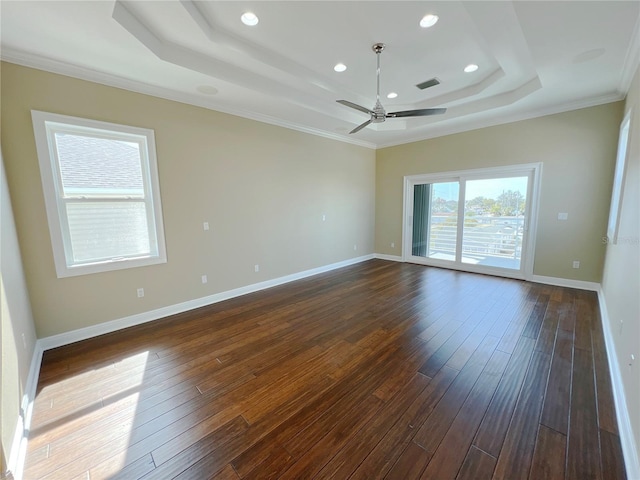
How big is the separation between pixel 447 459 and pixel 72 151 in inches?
167

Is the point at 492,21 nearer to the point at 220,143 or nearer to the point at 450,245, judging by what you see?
the point at 220,143

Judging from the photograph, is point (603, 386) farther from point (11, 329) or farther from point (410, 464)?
point (11, 329)

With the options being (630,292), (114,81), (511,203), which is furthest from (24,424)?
(511,203)

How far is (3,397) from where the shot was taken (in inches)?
55.2

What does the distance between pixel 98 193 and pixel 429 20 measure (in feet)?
12.6

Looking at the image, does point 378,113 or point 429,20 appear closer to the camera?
point 429,20

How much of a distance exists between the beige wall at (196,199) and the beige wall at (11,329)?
23 cm

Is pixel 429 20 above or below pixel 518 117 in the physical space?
above

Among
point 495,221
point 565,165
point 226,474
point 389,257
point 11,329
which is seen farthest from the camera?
point 389,257

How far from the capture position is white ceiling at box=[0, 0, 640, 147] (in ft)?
6.91

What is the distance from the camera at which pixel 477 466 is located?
55.9 inches

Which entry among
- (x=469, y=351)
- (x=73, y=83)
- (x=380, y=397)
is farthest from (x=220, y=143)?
(x=469, y=351)

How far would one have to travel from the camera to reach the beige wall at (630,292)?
1.56 m

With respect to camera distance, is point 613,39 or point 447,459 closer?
point 447,459
